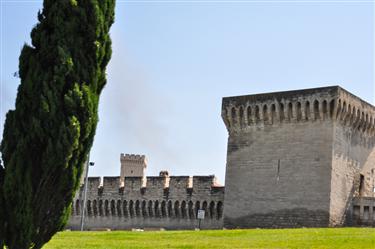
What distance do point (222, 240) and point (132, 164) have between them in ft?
118

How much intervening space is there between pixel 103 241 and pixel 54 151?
11523mm

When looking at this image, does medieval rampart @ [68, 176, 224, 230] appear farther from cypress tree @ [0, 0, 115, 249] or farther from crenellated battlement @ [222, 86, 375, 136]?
cypress tree @ [0, 0, 115, 249]

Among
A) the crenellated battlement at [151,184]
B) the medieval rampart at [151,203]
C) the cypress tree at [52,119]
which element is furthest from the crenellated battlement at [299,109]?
the cypress tree at [52,119]

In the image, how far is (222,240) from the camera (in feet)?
90.1

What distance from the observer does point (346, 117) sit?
3959 cm

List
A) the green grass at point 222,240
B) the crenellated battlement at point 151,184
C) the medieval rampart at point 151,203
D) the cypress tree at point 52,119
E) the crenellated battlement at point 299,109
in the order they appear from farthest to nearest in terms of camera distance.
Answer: the crenellated battlement at point 151,184, the medieval rampart at point 151,203, the crenellated battlement at point 299,109, the green grass at point 222,240, the cypress tree at point 52,119

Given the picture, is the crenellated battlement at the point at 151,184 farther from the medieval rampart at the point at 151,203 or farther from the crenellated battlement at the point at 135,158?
the crenellated battlement at the point at 135,158

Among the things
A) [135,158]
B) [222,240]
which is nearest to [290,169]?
[222,240]

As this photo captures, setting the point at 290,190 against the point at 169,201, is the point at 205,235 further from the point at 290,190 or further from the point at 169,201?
the point at 169,201

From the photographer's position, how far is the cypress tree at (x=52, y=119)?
57.2 ft

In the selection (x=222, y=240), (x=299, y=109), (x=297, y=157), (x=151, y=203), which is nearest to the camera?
(x=222, y=240)

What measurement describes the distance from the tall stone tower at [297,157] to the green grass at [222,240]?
783 centimetres

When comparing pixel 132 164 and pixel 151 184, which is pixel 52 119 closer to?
pixel 151 184

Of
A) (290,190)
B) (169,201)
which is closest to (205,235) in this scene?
(290,190)
